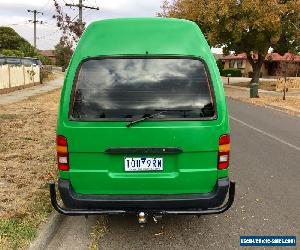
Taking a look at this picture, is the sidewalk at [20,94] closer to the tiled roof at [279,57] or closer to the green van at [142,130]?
the green van at [142,130]

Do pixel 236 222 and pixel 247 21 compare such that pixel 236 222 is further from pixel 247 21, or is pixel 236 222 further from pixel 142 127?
pixel 247 21

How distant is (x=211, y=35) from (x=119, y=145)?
85.6 feet

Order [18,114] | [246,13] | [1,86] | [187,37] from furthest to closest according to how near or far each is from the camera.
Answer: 1. [246,13]
2. [1,86]
3. [18,114]
4. [187,37]

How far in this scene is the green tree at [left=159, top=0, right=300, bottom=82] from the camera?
26156 millimetres

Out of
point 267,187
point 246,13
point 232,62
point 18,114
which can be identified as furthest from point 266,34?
point 232,62

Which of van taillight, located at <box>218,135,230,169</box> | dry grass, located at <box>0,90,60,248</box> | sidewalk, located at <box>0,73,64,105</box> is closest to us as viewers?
van taillight, located at <box>218,135,230,169</box>

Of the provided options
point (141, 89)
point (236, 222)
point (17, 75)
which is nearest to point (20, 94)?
point (17, 75)

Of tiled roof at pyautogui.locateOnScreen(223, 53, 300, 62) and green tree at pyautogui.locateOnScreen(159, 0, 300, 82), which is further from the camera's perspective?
tiled roof at pyautogui.locateOnScreen(223, 53, 300, 62)

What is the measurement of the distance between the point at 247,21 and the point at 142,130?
81.7 ft

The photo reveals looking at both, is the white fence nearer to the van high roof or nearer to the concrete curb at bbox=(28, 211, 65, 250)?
the concrete curb at bbox=(28, 211, 65, 250)

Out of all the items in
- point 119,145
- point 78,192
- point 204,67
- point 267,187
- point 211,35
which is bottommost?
point 267,187

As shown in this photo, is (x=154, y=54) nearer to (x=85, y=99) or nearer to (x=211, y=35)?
(x=85, y=99)

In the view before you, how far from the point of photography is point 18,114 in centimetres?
1390

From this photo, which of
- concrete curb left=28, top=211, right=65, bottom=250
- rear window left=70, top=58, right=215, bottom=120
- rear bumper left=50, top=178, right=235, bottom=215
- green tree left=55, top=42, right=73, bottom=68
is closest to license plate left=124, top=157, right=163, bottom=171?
rear bumper left=50, top=178, right=235, bottom=215
